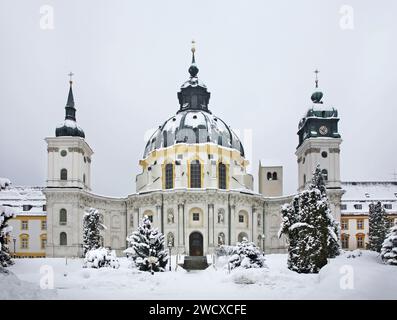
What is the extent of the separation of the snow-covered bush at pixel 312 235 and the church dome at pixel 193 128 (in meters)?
35.8

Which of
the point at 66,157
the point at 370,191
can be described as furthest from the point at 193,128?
the point at 370,191

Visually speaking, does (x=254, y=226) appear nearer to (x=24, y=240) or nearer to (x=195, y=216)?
(x=195, y=216)

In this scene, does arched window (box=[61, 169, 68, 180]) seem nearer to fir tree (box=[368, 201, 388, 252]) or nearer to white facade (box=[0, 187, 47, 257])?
white facade (box=[0, 187, 47, 257])

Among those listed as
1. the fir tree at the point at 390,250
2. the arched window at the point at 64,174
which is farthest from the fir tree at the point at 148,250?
the arched window at the point at 64,174

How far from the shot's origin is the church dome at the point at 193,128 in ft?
256

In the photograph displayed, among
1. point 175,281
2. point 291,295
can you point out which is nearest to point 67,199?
point 175,281

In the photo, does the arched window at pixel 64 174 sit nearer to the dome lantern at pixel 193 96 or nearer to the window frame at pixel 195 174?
the window frame at pixel 195 174

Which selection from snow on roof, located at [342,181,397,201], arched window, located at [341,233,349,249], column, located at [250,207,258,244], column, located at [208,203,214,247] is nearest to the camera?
column, located at [208,203,214,247]

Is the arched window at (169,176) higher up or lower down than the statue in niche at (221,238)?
higher up

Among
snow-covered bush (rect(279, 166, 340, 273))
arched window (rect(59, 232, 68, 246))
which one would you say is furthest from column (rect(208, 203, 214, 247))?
snow-covered bush (rect(279, 166, 340, 273))

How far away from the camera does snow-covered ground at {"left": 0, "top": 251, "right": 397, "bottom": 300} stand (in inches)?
1048

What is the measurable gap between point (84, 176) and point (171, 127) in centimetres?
1477

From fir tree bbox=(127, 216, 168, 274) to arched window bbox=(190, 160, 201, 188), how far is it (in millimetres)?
29363

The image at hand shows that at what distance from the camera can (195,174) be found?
75.8m
